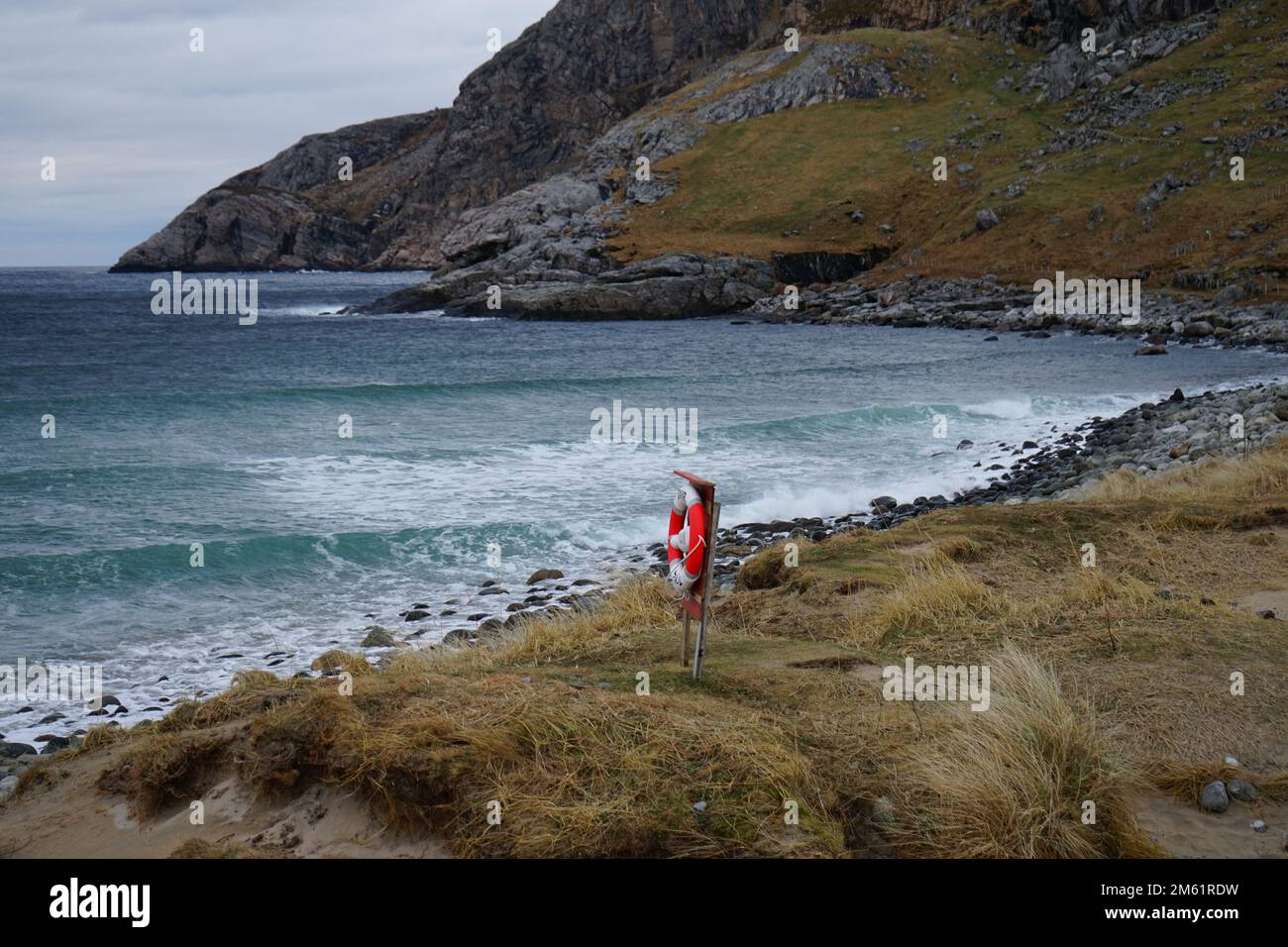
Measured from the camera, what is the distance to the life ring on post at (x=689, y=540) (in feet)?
22.1

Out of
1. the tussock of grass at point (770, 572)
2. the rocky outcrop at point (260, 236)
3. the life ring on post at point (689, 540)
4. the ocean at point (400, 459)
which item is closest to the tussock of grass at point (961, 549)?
the tussock of grass at point (770, 572)

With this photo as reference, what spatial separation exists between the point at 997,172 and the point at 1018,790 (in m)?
71.4

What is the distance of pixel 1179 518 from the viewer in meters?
11.6

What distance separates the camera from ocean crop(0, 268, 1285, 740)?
13409mm

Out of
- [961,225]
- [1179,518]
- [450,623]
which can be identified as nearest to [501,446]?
[450,623]

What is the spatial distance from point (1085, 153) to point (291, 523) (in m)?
64.2

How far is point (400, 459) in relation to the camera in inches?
929

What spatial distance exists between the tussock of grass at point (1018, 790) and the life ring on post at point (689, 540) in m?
1.88

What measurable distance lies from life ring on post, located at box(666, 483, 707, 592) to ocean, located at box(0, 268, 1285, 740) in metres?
5.73

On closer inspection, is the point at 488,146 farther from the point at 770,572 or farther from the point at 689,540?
the point at 689,540

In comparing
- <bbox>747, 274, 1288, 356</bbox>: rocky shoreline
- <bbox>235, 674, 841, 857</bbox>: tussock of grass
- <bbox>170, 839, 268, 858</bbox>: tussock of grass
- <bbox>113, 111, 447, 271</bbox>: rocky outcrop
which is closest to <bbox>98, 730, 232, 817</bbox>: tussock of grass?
<bbox>235, 674, 841, 857</bbox>: tussock of grass
